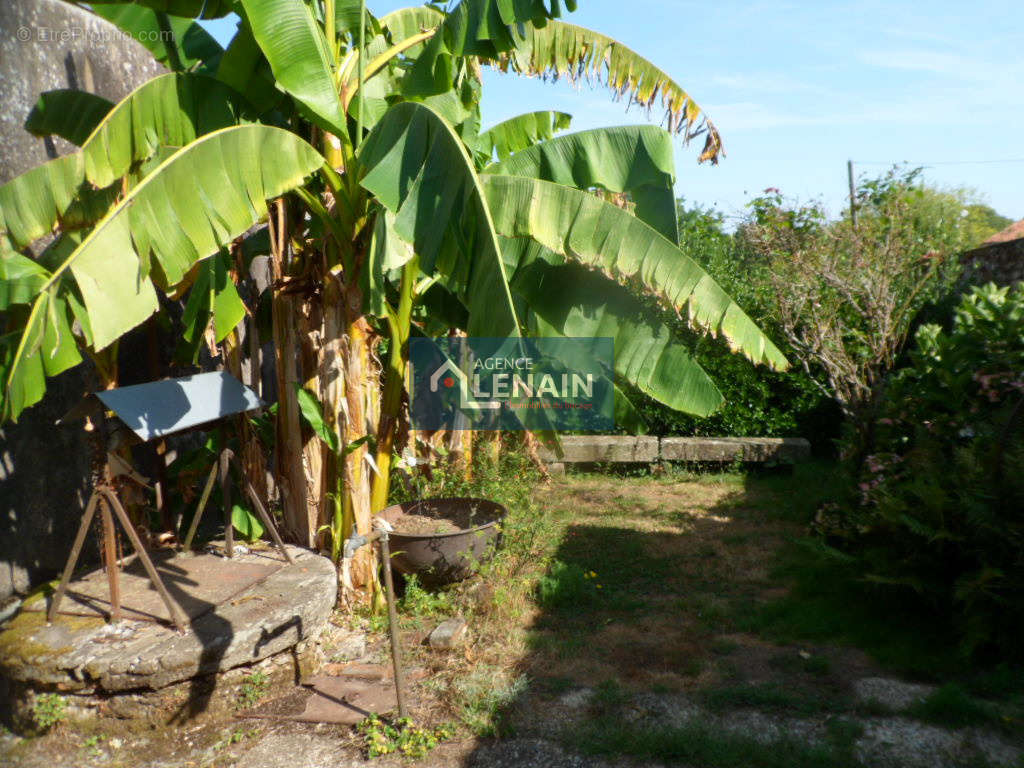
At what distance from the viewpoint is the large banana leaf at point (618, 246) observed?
4293mm

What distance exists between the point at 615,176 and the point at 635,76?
156cm

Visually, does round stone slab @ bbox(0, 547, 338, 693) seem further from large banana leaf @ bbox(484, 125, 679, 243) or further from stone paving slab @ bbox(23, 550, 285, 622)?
large banana leaf @ bbox(484, 125, 679, 243)

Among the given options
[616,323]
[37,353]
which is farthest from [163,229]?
[616,323]

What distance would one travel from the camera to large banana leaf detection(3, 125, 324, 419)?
3.34 meters

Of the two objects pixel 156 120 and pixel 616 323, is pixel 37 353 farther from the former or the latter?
pixel 616 323

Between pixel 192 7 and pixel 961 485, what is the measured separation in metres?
5.69

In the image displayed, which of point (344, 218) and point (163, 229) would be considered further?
point (344, 218)

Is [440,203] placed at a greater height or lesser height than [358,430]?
greater

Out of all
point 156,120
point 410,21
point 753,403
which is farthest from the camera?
point 753,403

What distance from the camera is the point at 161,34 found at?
5238 mm

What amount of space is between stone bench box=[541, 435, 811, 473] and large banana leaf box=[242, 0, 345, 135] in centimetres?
593

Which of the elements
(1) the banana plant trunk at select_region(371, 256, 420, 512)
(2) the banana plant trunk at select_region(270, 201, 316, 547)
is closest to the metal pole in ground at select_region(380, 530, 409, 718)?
(1) the banana plant trunk at select_region(371, 256, 420, 512)

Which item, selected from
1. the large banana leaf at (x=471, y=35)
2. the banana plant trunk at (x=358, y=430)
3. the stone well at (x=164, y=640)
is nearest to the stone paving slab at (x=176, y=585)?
the stone well at (x=164, y=640)

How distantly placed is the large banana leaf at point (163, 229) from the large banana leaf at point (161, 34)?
5.91 feet
